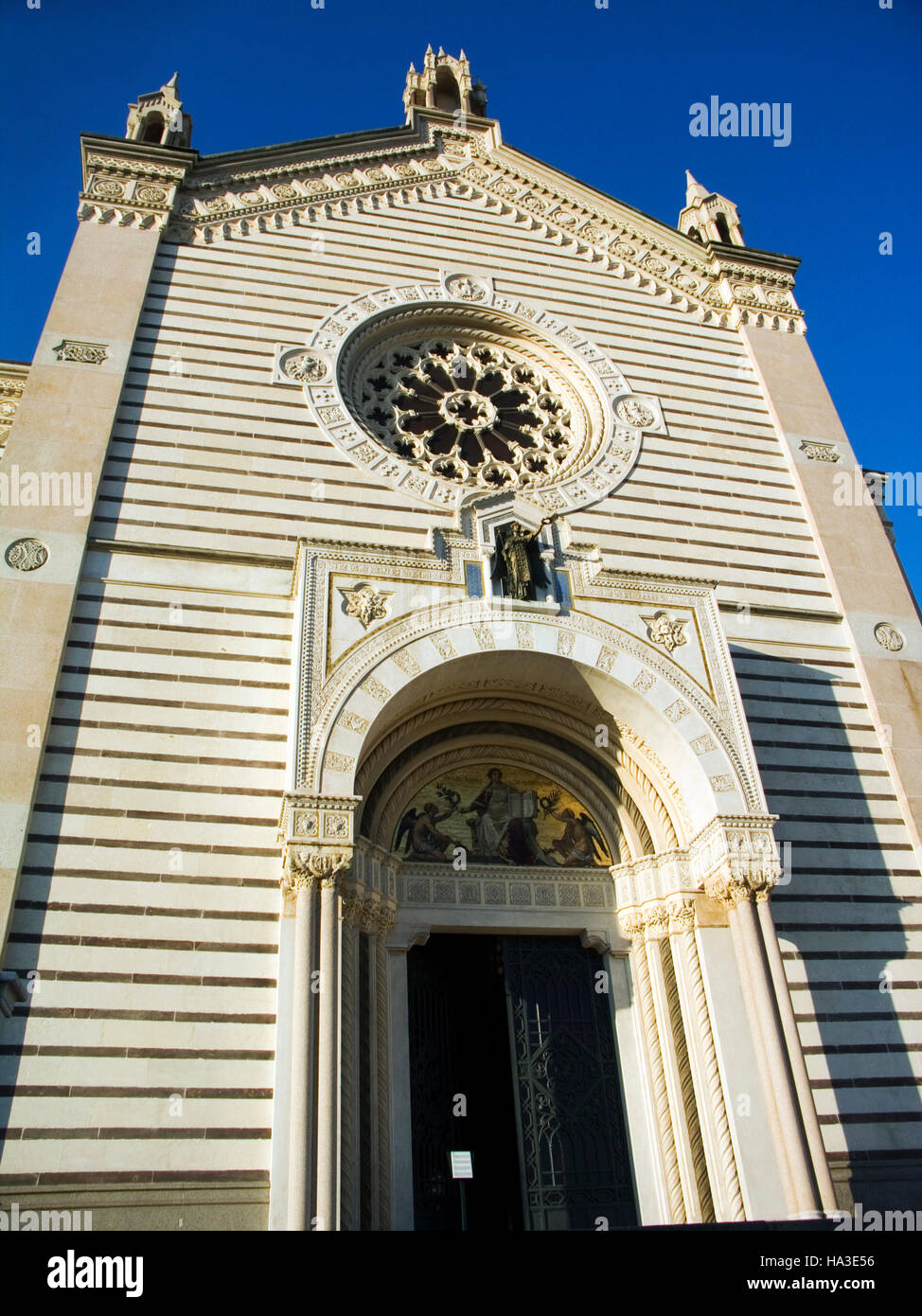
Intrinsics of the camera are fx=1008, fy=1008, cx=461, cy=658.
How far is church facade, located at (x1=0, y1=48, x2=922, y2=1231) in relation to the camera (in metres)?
9.00

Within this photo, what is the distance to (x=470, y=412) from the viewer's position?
15.3m

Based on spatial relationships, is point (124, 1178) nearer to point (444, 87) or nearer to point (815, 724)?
point (815, 724)

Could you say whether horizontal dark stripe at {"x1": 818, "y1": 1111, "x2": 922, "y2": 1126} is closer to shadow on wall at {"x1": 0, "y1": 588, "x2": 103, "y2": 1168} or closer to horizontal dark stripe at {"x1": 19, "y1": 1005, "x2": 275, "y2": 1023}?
horizontal dark stripe at {"x1": 19, "y1": 1005, "x2": 275, "y2": 1023}

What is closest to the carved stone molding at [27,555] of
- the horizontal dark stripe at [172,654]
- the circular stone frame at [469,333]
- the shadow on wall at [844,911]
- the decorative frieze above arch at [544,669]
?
the horizontal dark stripe at [172,654]

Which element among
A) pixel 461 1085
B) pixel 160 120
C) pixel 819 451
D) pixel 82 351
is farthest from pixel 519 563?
pixel 160 120

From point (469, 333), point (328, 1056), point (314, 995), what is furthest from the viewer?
point (469, 333)

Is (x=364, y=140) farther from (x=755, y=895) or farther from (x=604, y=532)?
(x=755, y=895)

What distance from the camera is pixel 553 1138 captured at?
10297mm

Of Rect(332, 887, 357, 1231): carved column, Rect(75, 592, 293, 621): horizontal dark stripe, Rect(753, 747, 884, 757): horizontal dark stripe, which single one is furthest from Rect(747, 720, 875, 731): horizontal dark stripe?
Rect(75, 592, 293, 621): horizontal dark stripe

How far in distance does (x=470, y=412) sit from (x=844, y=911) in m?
8.73

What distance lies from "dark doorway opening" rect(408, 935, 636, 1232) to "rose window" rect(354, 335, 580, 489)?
21.4ft
